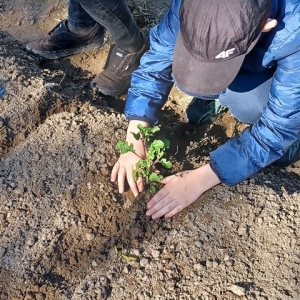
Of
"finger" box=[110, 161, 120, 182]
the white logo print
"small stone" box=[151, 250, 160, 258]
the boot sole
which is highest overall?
the white logo print

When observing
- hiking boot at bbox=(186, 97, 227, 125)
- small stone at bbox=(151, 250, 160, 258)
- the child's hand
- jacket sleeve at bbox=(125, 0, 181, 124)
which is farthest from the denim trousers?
small stone at bbox=(151, 250, 160, 258)

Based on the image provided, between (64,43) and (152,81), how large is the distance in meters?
1.35

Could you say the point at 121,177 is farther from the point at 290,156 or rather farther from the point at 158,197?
the point at 290,156

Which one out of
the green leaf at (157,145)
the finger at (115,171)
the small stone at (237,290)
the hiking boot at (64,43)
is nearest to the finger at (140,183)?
the finger at (115,171)

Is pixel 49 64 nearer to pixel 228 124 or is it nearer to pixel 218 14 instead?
pixel 228 124

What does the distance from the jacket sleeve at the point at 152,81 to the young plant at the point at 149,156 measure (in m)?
0.17

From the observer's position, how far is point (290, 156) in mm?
2840

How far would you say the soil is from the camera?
2.17 m

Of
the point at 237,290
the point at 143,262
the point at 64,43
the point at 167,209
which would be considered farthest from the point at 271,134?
the point at 64,43

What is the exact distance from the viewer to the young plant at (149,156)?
7.01ft

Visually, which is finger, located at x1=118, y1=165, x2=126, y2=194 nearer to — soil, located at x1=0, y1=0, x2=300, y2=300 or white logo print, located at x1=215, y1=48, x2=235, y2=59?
soil, located at x1=0, y1=0, x2=300, y2=300

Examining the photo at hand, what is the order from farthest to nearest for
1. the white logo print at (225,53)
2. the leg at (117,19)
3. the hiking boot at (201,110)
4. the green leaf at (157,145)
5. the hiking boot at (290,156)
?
the hiking boot at (201,110) < the leg at (117,19) < the hiking boot at (290,156) < the green leaf at (157,145) < the white logo print at (225,53)

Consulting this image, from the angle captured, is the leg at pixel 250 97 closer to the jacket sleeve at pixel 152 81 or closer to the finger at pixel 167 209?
the jacket sleeve at pixel 152 81

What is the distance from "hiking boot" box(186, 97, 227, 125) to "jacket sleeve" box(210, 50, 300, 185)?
0.77 meters
